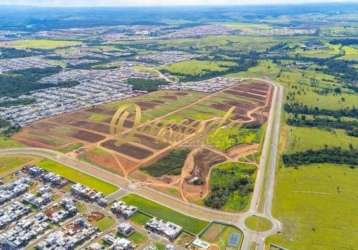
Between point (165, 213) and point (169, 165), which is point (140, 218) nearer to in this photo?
point (165, 213)

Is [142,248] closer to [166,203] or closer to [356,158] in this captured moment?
[166,203]

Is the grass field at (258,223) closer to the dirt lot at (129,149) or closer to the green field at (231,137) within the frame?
the green field at (231,137)

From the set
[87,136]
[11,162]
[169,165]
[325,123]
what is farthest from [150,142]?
[325,123]

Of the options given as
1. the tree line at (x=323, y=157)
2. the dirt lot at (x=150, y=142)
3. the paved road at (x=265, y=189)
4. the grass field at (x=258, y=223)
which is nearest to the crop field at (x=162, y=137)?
the dirt lot at (x=150, y=142)

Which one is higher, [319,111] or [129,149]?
[319,111]

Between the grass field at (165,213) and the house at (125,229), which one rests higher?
the house at (125,229)

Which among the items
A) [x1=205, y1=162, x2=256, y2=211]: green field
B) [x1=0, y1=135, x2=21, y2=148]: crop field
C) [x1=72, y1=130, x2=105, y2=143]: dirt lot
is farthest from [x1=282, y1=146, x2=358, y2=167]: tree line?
[x1=0, y1=135, x2=21, y2=148]: crop field

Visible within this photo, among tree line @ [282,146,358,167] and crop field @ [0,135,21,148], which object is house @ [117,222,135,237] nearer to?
tree line @ [282,146,358,167]
